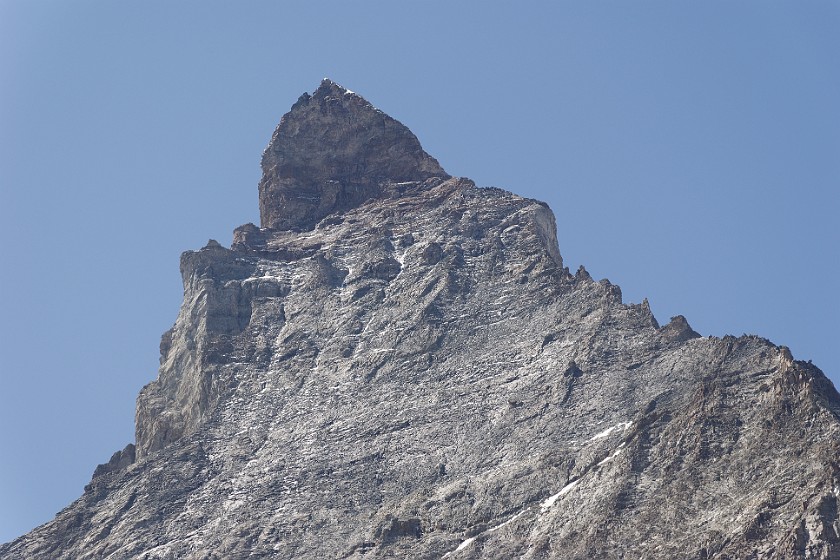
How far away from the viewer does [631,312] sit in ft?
621

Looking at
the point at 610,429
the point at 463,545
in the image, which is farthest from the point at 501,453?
the point at 463,545

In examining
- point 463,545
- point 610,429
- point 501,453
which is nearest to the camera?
point 463,545

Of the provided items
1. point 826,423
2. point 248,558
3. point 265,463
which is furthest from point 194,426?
point 826,423

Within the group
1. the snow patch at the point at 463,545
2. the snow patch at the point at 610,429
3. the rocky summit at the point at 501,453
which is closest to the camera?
the rocky summit at the point at 501,453

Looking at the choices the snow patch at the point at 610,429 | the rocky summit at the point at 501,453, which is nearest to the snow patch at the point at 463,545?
the rocky summit at the point at 501,453

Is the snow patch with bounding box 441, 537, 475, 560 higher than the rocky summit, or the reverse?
→ the rocky summit

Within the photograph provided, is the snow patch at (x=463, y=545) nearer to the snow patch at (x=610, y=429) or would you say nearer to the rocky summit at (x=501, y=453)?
the rocky summit at (x=501, y=453)

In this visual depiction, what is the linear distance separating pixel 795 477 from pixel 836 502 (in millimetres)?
5703

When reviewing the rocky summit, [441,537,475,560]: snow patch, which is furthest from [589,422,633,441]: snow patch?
[441,537,475,560]: snow patch

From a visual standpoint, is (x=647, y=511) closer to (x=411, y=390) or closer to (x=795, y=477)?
(x=795, y=477)

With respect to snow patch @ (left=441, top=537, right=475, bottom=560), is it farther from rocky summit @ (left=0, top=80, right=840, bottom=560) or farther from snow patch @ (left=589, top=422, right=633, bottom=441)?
snow patch @ (left=589, top=422, right=633, bottom=441)

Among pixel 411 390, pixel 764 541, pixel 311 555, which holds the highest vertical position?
pixel 411 390

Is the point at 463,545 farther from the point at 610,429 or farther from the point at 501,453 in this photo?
the point at 610,429

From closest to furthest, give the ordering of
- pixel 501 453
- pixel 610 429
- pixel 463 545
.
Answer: pixel 463 545 → pixel 610 429 → pixel 501 453
